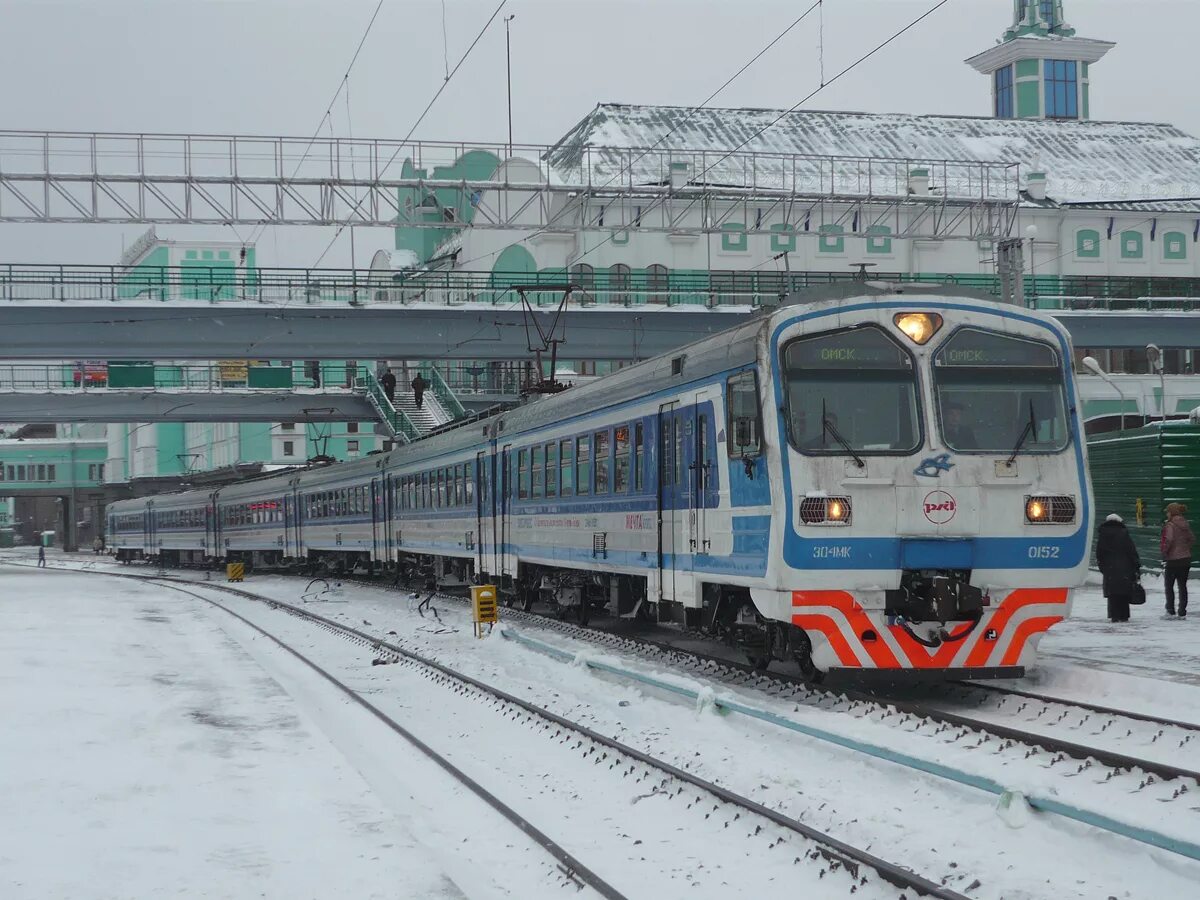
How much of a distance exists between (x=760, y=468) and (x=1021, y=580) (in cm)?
226

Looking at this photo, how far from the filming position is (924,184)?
58.3m

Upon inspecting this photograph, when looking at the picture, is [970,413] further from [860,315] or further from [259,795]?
[259,795]

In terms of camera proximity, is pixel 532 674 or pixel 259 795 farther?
pixel 532 674

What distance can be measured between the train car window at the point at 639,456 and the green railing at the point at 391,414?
3266 centimetres

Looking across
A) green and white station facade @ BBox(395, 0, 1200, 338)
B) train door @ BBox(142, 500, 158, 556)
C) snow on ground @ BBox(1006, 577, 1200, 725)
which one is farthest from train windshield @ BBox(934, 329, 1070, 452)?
train door @ BBox(142, 500, 158, 556)

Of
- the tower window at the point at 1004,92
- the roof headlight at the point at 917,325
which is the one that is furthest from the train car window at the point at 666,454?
the tower window at the point at 1004,92

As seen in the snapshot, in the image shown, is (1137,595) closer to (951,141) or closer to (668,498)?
(668,498)

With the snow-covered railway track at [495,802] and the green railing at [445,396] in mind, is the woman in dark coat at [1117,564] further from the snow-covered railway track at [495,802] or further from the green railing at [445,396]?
the green railing at [445,396]

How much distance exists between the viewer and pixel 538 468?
20.5 meters

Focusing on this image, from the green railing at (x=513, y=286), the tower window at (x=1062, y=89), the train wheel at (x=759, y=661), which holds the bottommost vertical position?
the train wheel at (x=759, y=661)

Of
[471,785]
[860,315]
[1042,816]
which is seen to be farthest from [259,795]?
[860,315]

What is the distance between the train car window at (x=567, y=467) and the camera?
1866 centimetres

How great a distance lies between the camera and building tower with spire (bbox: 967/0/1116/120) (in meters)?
80.1

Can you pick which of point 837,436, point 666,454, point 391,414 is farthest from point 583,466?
point 391,414
